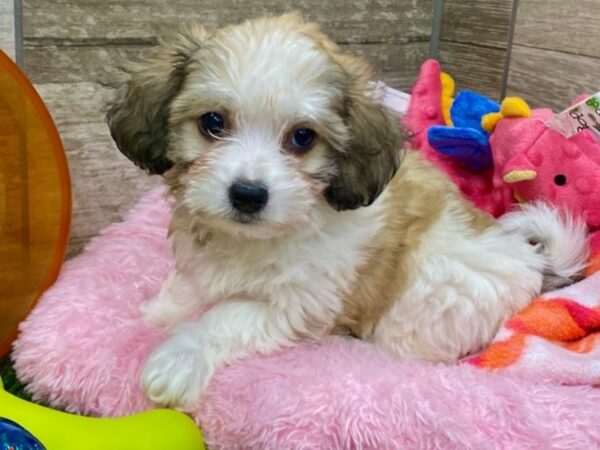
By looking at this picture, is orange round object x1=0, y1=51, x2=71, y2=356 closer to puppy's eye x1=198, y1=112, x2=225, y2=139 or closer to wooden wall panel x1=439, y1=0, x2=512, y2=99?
puppy's eye x1=198, y1=112, x2=225, y2=139

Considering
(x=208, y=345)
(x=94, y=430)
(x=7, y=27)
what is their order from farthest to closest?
1. (x=7, y=27)
2. (x=208, y=345)
3. (x=94, y=430)

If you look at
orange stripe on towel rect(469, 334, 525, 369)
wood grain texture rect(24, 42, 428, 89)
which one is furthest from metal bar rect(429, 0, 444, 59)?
orange stripe on towel rect(469, 334, 525, 369)

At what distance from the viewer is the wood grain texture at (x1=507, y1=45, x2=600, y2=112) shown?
2.50 m

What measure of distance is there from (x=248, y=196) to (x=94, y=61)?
113 centimetres

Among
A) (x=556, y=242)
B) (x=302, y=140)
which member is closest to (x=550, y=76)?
(x=556, y=242)

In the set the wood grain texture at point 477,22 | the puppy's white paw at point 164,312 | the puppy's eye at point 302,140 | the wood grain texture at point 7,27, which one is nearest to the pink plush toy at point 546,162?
the wood grain texture at point 477,22

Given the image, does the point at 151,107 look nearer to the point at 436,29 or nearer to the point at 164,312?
the point at 164,312

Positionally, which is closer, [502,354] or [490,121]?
→ [502,354]

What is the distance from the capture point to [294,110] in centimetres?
151

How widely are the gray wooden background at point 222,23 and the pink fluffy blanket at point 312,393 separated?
599 millimetres

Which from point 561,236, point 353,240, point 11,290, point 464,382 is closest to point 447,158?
point 561,236

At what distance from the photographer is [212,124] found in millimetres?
1560

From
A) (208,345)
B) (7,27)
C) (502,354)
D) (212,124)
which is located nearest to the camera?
(212,124)

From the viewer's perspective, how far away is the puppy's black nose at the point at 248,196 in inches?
58.3
